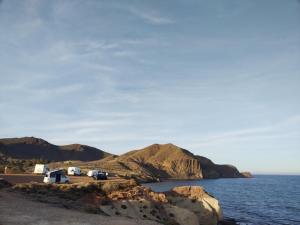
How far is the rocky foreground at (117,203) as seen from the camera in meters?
35.3

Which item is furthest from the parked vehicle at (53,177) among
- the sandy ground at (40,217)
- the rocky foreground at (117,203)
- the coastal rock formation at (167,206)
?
the sandy ground at (40,217)

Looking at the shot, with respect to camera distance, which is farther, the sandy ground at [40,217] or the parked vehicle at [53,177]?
the parked vehicle at [53,177]

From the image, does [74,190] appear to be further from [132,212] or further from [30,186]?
[132,212]

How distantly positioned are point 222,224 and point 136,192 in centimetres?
1227

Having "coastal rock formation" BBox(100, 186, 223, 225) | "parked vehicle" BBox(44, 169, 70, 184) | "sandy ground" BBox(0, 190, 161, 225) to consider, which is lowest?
"sandy ground" BBox(0, 190, 161, 225)

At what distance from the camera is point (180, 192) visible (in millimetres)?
51312

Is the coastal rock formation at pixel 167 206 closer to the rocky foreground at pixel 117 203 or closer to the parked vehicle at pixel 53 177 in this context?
the rocky foreground at pixel 117 203

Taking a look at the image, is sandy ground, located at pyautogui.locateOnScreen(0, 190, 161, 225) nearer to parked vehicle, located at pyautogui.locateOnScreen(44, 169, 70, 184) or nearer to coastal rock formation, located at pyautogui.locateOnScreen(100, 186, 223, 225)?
coastal rock formation, located at pyautogui.locateOnScreen(100, 186, 223, 225)

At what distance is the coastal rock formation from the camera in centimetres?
4003

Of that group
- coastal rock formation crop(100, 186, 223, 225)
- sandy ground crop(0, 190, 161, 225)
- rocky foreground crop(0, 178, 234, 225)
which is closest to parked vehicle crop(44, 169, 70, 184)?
rocky foreground crop(0, 178, 234, 225)

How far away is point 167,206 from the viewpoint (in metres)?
43.3

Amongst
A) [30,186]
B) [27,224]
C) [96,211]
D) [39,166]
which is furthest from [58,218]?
[39,166]

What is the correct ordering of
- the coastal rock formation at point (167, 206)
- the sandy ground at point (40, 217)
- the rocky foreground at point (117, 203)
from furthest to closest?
the coastal rock formation at point (167, 206) → the rocky foreground at point (117, 203) → the sandy ground at point (40, 217)

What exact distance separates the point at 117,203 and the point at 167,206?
5.92 metres
